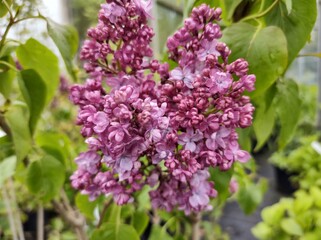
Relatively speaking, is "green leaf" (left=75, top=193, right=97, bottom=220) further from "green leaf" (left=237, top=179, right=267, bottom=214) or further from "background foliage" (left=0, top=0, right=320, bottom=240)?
"green leaf" (left=237, top=179, right=267, bottom=214)

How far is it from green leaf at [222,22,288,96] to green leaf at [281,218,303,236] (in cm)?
53

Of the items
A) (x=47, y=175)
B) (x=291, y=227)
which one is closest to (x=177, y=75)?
(x=47, y=175)

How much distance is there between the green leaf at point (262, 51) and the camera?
15.0 inches

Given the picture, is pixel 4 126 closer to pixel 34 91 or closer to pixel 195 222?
pixel 34 91

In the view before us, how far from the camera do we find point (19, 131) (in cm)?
45

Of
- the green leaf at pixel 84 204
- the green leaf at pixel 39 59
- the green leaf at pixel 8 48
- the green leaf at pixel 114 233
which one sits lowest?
the green leaf at pixel 84 204

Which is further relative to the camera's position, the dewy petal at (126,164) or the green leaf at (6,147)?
the green leaf at (6,147)

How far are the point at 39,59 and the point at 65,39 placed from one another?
68mm

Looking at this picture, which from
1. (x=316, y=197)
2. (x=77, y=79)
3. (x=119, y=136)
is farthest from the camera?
(x=316, y=197)

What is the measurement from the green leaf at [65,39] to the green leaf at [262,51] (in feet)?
0.56

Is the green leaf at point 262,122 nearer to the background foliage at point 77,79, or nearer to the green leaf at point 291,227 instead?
the background foliage at point 77,79

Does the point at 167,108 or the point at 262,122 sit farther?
the point at 262,122

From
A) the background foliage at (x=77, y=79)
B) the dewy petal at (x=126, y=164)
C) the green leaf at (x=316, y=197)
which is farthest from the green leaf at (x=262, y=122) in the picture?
the green leaf at (x=316, y=197)

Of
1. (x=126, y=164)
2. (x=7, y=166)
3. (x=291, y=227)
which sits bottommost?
(x=291, y=227)
